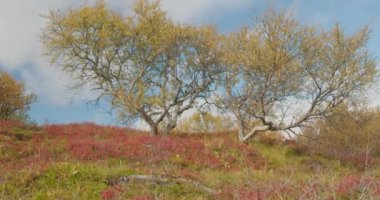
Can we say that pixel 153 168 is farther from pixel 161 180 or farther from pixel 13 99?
pixel 13 99

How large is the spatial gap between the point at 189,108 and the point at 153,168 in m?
22.9

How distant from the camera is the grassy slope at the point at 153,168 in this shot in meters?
12.0

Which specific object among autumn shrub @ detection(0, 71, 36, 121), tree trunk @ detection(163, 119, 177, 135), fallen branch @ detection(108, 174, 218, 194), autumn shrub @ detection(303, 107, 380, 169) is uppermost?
autumn shrub @ detection(0, 71, 36, 121)

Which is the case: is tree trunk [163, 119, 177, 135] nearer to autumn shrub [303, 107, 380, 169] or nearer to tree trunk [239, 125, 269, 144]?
tree trunk [239, 125, 269, 144]

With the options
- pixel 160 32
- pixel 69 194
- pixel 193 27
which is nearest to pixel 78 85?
pixel 160 32

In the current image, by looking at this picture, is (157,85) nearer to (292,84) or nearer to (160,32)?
(160,32)

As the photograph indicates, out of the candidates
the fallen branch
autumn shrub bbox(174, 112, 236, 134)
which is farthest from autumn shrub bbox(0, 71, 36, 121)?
the fallen branch

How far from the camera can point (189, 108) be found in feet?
125

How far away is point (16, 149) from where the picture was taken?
23.0m

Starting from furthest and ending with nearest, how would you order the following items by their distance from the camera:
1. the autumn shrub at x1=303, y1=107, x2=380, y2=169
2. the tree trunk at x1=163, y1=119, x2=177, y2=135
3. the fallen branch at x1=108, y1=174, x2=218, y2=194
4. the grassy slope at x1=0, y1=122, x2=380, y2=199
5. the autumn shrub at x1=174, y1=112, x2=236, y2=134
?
the autumn shrub at x1=174, y1=112, x2=236, y2=134, the tree trunk at x1=163, y1=119, x2=177, y2=135, the autumn shrub at x1=303, y1=107, x2=380, y2=169, the fallen branch at x1=108, y1=174, x2=218, y2=194, the grassy slope at x1=0, y1=122, x2=380, y2=199

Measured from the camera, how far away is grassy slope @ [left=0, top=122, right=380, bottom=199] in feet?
39.4

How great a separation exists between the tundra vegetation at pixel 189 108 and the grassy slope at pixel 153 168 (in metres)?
0.06

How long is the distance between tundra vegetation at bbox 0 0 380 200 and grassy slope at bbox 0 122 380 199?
→ 6 cm

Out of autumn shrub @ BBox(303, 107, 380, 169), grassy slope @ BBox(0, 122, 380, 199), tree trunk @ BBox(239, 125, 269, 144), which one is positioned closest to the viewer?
grassy slope @ BBox(0, 122, 380, 199)
